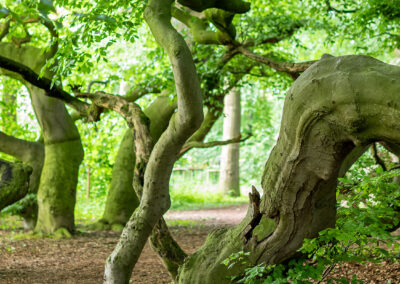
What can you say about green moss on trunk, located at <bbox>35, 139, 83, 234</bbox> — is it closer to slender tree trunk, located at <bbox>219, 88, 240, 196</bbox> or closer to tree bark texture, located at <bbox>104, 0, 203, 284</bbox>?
tree bark texture, located at <bbox>104, 0, 203, 284</bbox>

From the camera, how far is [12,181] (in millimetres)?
5684

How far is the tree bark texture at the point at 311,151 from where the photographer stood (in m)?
2.50

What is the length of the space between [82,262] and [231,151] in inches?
545

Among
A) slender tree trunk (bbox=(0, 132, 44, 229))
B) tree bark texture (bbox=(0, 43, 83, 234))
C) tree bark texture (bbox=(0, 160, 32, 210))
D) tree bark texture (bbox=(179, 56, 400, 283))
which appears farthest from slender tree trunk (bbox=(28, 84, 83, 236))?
tree bark texture (bbox=(179, 56, 400, 283))

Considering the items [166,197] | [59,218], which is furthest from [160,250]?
[59,218]

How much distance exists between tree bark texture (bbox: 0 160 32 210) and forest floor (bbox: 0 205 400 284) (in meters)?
1.11

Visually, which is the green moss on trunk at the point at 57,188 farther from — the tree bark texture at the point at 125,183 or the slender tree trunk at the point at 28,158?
the tree bark texture at the point at 125,183

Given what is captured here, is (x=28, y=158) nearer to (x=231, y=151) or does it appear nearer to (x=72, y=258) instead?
(x=72, y=258)

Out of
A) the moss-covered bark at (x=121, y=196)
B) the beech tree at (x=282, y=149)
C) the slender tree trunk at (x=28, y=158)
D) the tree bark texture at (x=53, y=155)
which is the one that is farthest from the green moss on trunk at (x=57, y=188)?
the beech tree at (x=282, y=149)

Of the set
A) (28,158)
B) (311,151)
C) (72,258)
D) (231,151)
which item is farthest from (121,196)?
(231,151)

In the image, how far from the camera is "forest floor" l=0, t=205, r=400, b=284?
5527 mm

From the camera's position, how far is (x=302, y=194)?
3.15 m

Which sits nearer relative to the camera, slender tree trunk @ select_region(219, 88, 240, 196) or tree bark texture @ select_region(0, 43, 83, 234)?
tree bark texture @ select_region(0, 43, 83, 234)

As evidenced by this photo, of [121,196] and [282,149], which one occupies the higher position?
[282,149]
